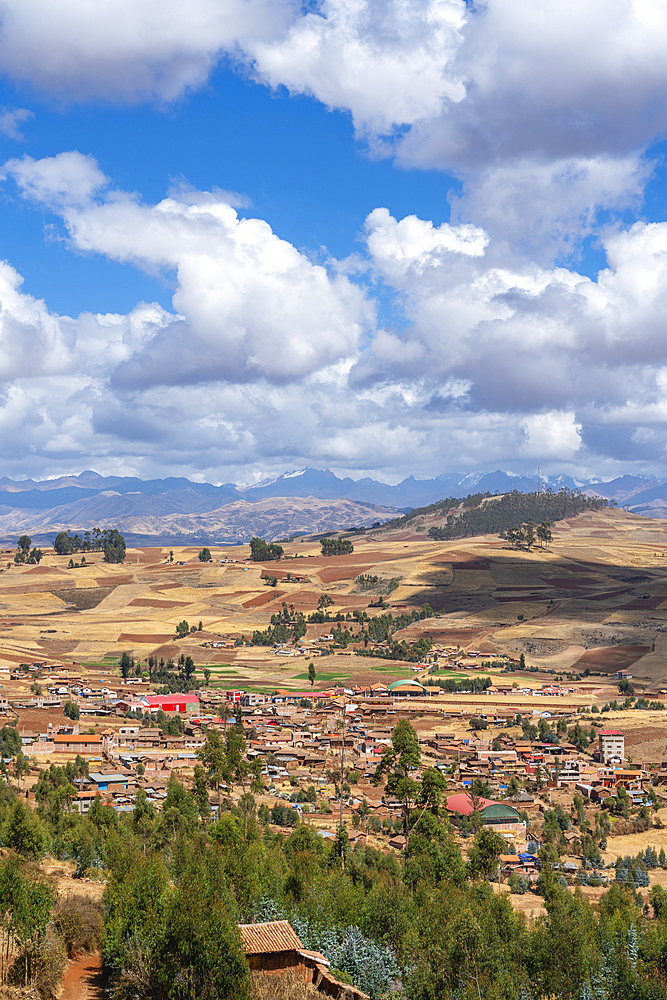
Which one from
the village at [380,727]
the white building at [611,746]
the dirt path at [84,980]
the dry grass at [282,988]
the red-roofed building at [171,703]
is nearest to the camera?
the dry grass at [282,988]

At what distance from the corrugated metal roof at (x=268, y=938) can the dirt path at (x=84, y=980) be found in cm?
529

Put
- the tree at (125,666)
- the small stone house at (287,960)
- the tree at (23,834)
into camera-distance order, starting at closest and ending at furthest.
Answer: the small stone house at (287,960) < the tree at (23,834) < the tree at (125,666)

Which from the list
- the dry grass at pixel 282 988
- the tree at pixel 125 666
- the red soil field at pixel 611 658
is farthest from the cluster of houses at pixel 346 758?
the red soil field at pixel 611 658

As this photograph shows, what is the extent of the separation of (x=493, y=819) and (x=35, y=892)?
197ft

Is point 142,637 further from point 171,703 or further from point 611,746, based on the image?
point 611,746

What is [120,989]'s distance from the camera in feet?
92.4

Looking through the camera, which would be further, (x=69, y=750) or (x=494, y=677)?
(x=494, y=677)

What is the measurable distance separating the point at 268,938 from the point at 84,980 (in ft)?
23.0

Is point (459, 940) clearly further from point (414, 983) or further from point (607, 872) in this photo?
point (607, 872)

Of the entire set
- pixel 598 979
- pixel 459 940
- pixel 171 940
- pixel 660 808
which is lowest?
pixel 660 808

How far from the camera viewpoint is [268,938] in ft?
105

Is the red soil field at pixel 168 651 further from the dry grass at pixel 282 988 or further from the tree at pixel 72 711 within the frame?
the dry grass at pixel 282 988

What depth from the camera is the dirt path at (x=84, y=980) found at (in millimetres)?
30469

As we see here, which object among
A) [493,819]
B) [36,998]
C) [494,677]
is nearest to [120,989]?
[36,998]
